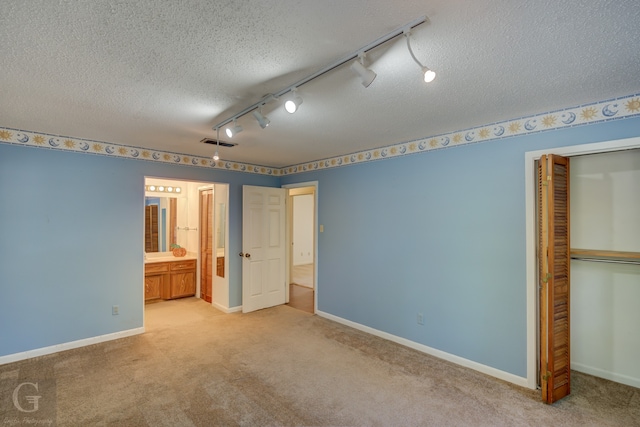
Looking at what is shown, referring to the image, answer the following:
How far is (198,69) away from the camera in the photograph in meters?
1.95

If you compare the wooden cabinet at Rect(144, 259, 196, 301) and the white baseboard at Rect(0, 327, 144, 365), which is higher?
the wooden cabinet at Rect(144, 259, 196, 301)

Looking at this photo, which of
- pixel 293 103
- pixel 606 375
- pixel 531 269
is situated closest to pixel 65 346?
pixel 293 103

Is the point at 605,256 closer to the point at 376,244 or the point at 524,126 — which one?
the point at 524,126

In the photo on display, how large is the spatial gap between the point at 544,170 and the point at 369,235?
83.6 inches

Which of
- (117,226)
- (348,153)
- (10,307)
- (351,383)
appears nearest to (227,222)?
(117,226)

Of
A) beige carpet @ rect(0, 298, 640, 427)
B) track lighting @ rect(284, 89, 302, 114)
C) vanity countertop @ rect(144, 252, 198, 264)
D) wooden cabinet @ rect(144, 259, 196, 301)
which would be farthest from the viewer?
vanity countertop @ rect(144, 252, 198, 264)

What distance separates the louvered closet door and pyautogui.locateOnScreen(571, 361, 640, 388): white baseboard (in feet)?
1.81

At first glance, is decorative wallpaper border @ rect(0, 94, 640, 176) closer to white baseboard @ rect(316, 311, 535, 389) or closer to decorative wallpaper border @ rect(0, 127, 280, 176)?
decorative wallpaper border @ rect(0, 127, 280, 176)

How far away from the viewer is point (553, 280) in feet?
8.31

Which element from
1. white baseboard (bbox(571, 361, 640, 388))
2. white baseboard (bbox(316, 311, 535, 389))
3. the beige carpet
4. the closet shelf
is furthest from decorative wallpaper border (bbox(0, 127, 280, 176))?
white baseboard (bbox(571, 361, 640, 388))

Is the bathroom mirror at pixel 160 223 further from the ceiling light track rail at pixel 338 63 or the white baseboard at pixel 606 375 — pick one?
the white baseboard at pixel 606 375

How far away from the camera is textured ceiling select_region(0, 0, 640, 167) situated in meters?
1.42

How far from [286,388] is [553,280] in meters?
2.41

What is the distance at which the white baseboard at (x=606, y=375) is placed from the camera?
9.05ft
